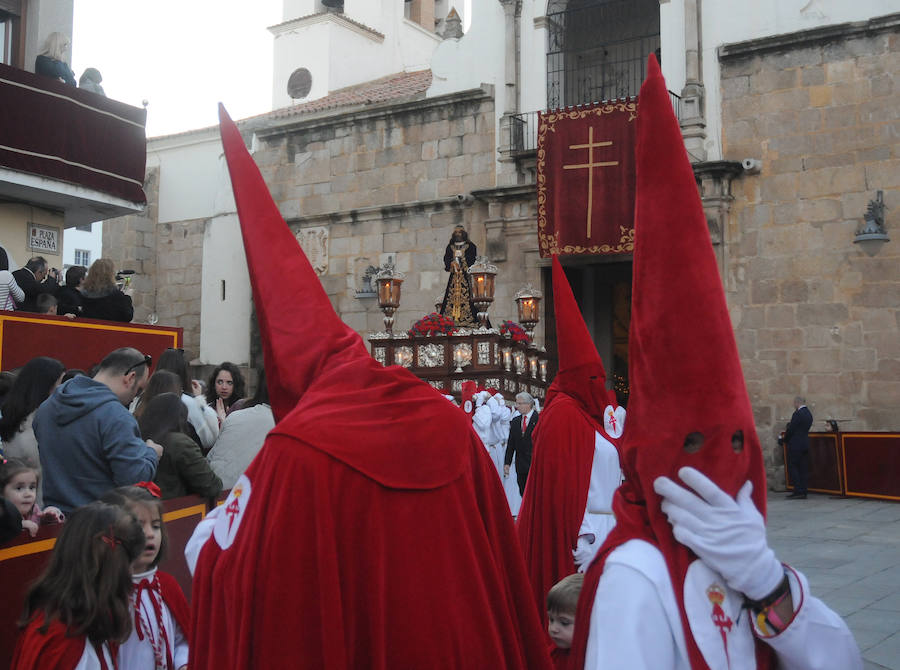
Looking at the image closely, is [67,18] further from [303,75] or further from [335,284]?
[303,75]

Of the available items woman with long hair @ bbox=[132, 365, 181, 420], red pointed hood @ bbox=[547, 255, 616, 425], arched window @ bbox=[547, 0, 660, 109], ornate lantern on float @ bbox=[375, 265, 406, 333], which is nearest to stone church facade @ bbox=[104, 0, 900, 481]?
arched window @ bbox=[547, 0, 660, 109]

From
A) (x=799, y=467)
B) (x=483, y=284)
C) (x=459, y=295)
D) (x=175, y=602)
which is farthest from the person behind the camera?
(x=459, y=295)

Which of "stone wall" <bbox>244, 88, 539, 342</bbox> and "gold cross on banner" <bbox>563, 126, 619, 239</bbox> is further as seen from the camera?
"stone wall" <bbox>244, 88, 539, 342</bbox>

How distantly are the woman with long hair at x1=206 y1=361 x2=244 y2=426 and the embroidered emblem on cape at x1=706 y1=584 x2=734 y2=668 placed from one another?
578cm

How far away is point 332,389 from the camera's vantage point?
2.71m

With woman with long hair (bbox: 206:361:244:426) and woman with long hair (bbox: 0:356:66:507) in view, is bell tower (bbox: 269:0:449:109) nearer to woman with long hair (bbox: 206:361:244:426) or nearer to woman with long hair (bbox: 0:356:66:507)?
woman with long hair (bbox: 206:361:244:426)

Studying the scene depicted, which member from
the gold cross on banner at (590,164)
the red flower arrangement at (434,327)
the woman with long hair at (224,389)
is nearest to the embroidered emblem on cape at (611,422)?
the woman with long hair at (224,389)

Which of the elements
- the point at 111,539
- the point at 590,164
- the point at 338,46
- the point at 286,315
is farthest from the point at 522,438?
the point at 338,46

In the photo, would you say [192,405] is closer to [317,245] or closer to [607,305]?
[607,305]

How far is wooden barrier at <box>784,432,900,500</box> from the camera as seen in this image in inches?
578

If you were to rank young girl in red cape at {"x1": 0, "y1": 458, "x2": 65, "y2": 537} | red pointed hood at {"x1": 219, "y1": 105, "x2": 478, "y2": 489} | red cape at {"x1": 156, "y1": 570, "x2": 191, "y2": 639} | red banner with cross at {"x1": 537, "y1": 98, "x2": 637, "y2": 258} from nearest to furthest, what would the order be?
1. red pointed hood at {"x1": 219, "y1": 105, "x2": 478, "y2": 489}
2. red cape at {"x1": 156, "y1": 570, "x2": 191, "y2": 639}
3. young girl in red cape at {"x1": 0, "y1": 458, "x2": 65, "y2": 537}
4. red banner with cross at {"x1": 537, "y1": 98, "x2": 637, "y2": 258}

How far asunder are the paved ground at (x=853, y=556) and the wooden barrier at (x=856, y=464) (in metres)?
0.31

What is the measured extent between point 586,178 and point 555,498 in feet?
42.6

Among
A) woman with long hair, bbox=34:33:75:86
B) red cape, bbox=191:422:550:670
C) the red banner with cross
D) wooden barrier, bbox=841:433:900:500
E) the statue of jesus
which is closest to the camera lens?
red cape, bbox=191:422:550:670
